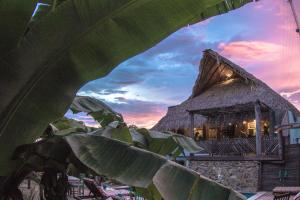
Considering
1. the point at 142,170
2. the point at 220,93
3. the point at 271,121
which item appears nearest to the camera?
the point at 142,170

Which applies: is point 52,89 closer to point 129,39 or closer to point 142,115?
point 129,39

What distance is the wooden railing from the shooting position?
17.7 meters

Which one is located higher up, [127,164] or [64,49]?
[64,49]

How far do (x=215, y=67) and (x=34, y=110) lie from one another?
20.8 metres

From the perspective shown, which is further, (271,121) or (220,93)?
(220,93)

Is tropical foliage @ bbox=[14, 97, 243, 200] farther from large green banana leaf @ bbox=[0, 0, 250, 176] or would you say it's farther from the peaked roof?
the peaked roof

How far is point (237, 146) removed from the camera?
19297mm

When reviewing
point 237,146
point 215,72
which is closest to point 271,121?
point 237,146

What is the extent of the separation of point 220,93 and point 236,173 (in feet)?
→ 18.9

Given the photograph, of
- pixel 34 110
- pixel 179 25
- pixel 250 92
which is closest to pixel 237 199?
pixel 179 25

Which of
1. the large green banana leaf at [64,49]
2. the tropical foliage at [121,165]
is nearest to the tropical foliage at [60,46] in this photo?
the large green banana leaf at [64,49]

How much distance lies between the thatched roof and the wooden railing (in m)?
1.71

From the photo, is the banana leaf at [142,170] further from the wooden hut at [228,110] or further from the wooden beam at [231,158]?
the wooden hut at [228,110]

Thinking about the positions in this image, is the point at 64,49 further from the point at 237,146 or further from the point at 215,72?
the point at 215,72
